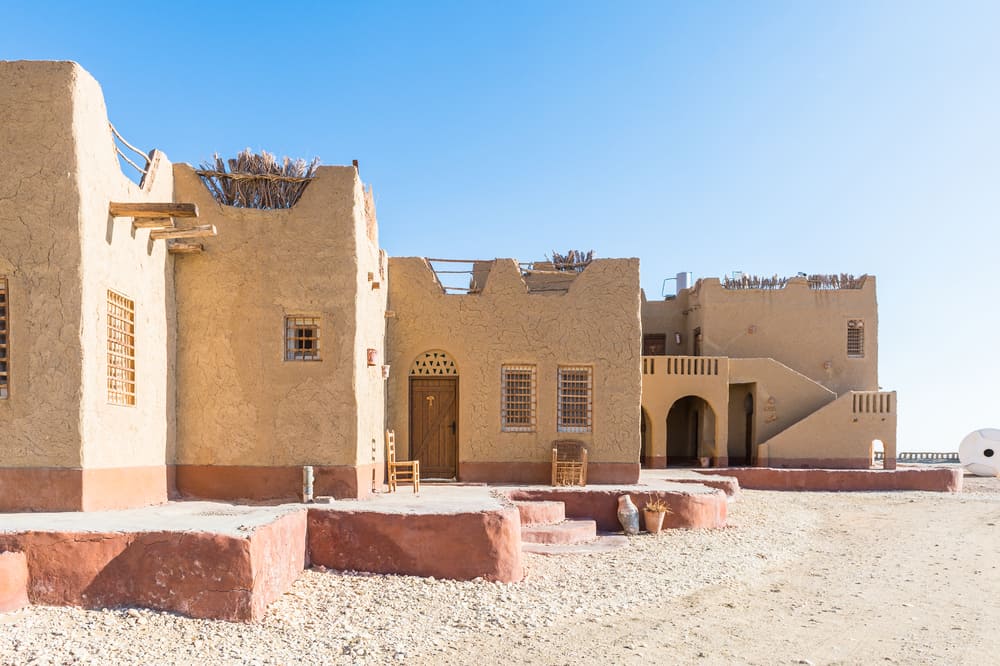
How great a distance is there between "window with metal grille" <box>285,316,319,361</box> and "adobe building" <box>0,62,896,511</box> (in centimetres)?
3

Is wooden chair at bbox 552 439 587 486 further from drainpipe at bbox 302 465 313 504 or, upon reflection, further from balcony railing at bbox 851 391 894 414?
balcony railing at bbox 851 391 894 414

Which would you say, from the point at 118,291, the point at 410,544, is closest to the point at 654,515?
the point at 410,544

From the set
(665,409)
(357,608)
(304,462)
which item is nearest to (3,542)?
(357,608)

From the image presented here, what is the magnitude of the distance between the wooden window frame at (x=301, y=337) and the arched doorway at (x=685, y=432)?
46.9 ft

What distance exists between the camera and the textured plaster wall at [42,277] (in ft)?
29.6

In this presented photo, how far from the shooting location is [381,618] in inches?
322

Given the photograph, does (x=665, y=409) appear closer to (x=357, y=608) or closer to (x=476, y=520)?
(x=476, y=520)

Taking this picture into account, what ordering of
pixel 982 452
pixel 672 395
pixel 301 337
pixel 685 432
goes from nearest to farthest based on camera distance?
pixel 301 337 → pixel 672 395 → pixel 685 432 → pixel 982 452

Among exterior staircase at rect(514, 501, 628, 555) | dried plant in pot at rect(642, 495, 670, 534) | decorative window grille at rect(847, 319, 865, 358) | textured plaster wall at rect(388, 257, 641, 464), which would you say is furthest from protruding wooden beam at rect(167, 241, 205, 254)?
decorative window grille at rect(847, 319, 865, 358)

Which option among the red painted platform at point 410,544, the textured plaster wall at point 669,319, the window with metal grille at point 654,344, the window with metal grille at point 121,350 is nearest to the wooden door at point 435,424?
the red painted platform at point 410,544

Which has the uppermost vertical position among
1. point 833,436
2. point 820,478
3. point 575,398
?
point 575,398

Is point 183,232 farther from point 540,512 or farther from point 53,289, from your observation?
point 540,512

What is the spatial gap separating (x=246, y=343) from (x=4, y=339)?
10.6ft

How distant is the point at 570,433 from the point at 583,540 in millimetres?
3181
